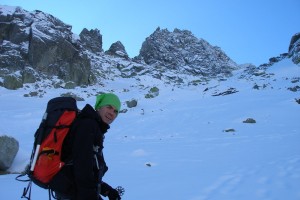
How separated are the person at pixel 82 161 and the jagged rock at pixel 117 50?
64.5m

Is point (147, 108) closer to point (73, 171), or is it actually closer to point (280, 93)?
point (280, 93)

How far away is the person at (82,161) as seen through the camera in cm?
270

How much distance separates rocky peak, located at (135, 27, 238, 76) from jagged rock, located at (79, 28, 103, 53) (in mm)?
12311

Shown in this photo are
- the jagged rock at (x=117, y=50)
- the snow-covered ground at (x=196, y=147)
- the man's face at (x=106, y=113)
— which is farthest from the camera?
the jagged rock at (x=117, y=50)

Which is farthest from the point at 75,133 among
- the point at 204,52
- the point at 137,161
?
the point at 204,52

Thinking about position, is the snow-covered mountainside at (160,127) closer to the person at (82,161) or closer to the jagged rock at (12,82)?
the jagged rock at (12,82)

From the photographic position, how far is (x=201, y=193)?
607 centimetres

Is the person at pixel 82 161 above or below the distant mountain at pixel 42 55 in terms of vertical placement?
below

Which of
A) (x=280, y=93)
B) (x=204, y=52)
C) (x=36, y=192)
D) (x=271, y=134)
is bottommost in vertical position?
(x=36, y=192)

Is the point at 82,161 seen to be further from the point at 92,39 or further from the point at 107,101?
the point at 92,39

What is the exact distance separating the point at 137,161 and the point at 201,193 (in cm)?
371

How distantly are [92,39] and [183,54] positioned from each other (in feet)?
87.5

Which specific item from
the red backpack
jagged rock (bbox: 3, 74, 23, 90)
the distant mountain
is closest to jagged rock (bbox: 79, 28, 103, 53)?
the distant mountain

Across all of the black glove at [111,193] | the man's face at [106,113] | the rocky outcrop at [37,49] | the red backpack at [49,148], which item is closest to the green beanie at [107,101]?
the man's face at [106,113]
